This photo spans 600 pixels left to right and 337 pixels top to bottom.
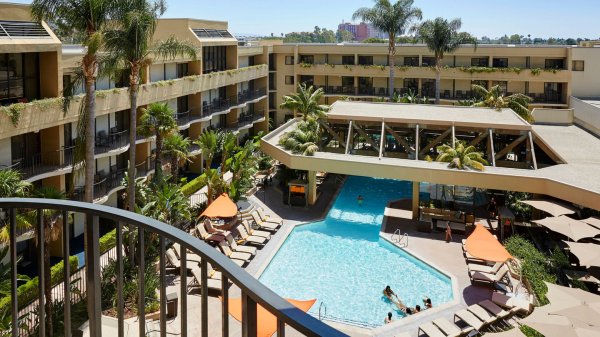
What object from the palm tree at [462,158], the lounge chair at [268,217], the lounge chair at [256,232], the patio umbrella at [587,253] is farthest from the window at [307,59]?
the patio umbrella at [587,253]

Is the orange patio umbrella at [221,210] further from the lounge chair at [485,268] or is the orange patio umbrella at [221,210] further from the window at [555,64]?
the window at [555,64]

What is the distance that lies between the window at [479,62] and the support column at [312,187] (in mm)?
31970

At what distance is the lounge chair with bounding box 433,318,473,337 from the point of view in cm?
1958

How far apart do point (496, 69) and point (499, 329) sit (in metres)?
42.5

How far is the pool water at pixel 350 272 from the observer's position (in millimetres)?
23516

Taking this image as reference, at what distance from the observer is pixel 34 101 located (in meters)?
25.5

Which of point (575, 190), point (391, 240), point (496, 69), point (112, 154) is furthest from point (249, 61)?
point (575, 190)

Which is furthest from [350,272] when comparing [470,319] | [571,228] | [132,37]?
[132,37]

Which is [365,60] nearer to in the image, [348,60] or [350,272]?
[348,60]

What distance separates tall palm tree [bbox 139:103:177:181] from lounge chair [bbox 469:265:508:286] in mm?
19760

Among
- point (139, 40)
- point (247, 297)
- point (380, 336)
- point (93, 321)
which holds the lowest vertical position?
point (380, 336)

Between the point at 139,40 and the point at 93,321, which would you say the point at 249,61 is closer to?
the point at 139,40

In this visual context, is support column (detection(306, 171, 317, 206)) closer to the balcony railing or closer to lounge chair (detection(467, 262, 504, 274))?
lounge chair (detection(467, 262, 504, 274))

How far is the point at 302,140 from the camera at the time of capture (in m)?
36.9
